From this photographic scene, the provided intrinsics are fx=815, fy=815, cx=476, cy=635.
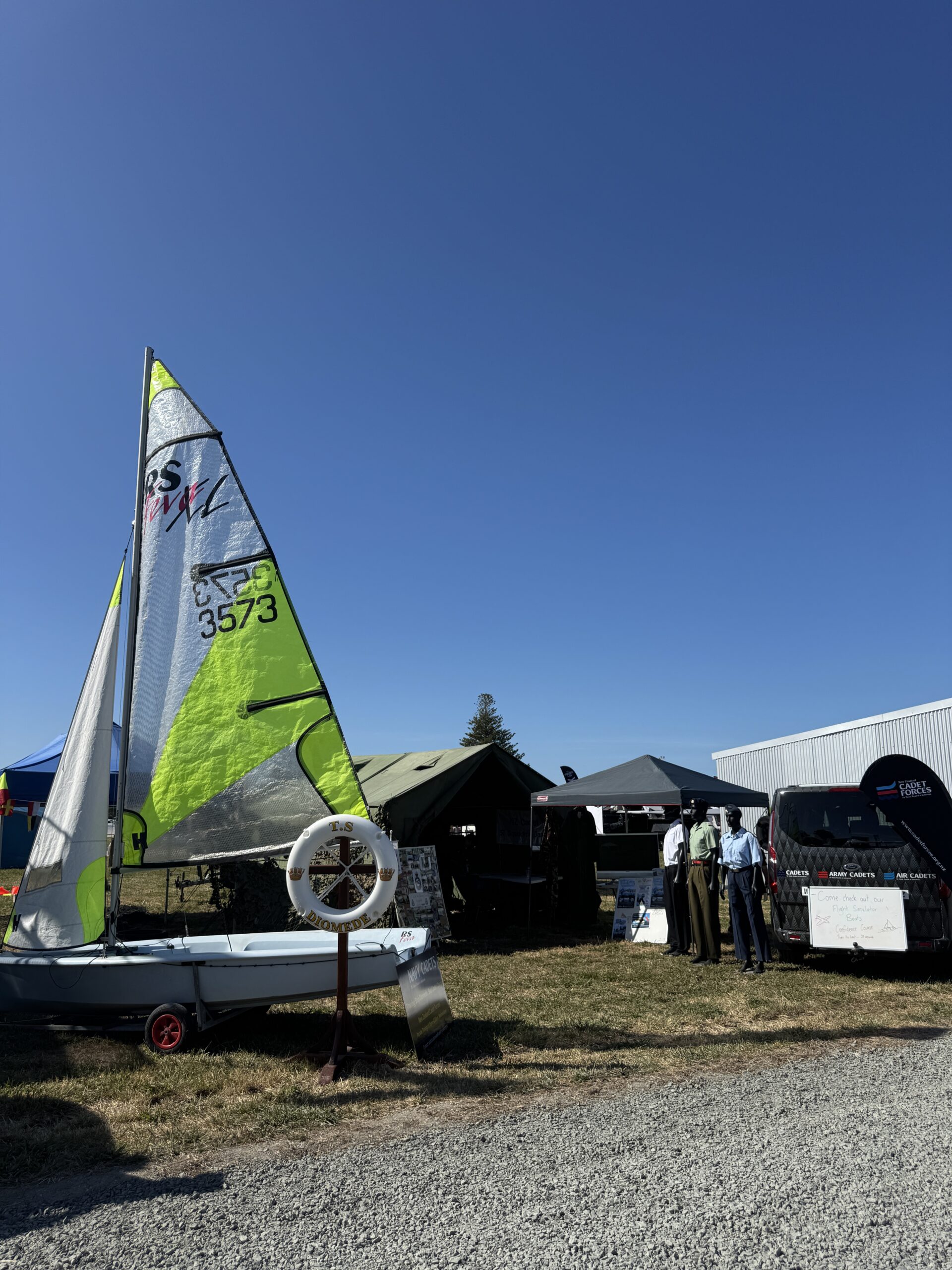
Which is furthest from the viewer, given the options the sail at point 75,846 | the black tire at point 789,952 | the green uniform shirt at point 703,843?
the green uniform shirt at point 703,843

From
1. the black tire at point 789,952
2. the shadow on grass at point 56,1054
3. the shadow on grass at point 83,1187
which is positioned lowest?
the black tire at point 789,952

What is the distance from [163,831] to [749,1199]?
5.43m

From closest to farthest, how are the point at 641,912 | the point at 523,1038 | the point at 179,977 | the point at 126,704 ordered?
the point at 179,977 → the point at 523,1038 → the point at 126,704 → the point at 641,912

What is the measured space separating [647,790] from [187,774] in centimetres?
654

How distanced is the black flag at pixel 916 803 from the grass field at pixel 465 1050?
1402 millimetres

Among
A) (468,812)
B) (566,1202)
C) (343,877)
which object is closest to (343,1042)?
(343,877)

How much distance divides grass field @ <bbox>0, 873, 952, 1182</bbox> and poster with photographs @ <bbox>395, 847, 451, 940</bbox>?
1.36m

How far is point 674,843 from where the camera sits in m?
10.5

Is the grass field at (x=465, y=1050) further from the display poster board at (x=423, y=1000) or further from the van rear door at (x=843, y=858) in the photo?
the van rear door at (x=843, y=858)

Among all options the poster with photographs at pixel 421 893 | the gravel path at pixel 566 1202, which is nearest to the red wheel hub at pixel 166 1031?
the gravel path at pixel 566 1202

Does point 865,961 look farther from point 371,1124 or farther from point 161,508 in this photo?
point 161,508

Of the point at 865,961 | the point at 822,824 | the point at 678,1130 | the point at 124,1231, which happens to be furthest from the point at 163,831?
the point at 865,961

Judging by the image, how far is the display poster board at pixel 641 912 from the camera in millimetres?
11367

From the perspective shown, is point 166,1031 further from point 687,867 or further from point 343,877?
point 687,867
